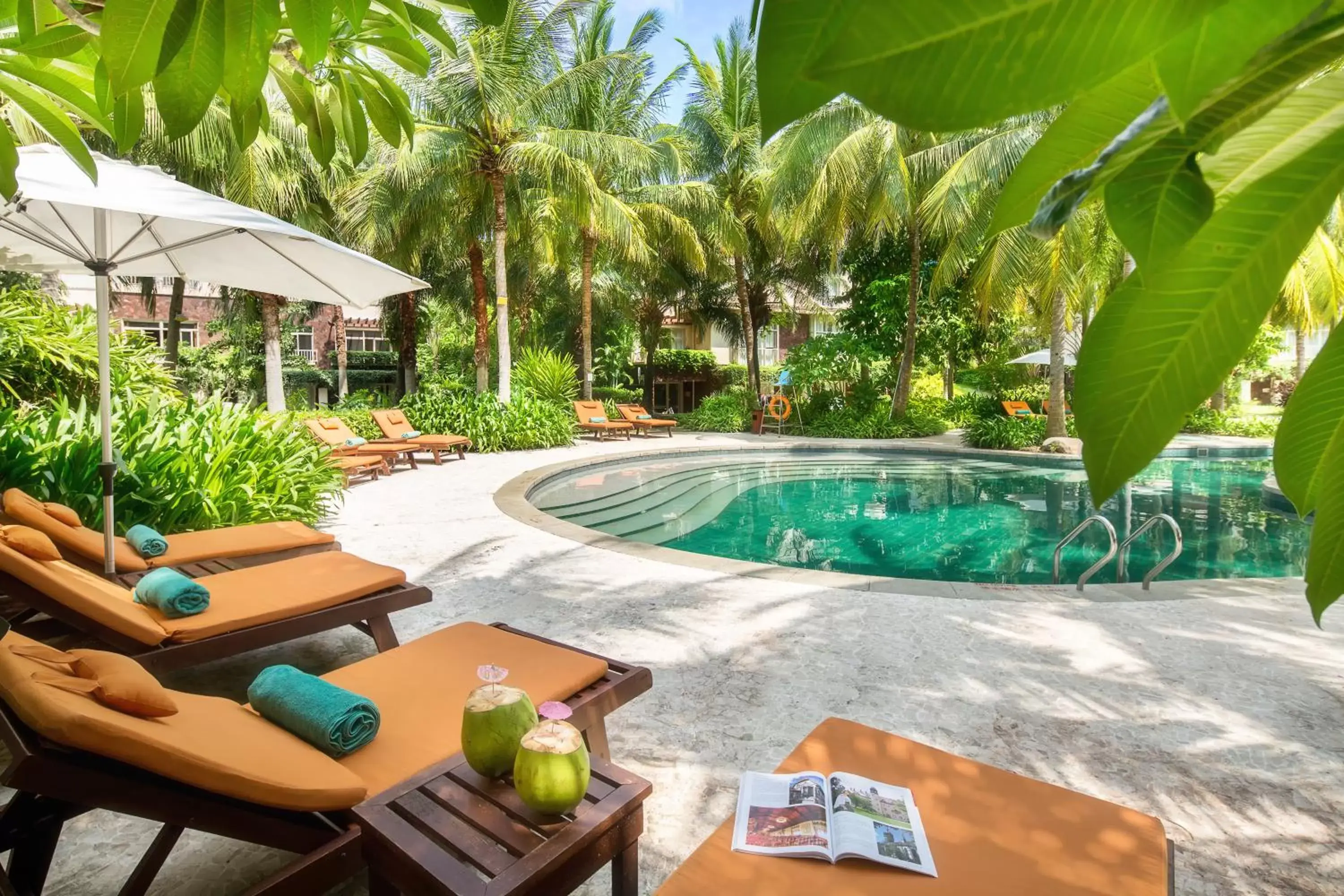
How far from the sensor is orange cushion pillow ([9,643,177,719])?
1815mm

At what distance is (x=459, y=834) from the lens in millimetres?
1710

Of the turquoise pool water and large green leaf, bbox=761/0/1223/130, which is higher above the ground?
large green leaf, bbox=761/0/1223/130

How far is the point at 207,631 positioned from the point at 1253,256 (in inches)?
138

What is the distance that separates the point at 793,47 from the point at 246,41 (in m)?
0.68

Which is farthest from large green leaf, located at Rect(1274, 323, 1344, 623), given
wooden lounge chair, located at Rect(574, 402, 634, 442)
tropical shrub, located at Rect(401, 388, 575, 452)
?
wooden lounge chair, located at Rect(574, 402, 634, 442)

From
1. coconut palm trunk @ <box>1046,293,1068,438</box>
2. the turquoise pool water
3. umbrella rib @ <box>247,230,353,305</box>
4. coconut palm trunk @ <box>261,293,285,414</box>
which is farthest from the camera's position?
coconut palm trunk @ <box>261,293,285,414</box>

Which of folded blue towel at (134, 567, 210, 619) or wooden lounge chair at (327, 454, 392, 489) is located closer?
folded blue towel at (134, 567, 210, 619)

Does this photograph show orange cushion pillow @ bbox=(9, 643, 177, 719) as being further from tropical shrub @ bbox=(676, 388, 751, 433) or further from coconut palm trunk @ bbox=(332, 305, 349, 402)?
coconut palm trunk @ bbox=(332, 305, 349, 402)

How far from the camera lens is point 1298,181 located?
339mm

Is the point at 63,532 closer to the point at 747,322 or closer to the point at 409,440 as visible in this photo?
the point at 409,440

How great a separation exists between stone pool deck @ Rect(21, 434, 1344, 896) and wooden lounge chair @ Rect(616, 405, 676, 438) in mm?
10674

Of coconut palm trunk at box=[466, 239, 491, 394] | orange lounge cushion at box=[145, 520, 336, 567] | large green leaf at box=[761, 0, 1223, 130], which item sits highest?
coconut palm trunk at box=[466, 239, 491, 394]

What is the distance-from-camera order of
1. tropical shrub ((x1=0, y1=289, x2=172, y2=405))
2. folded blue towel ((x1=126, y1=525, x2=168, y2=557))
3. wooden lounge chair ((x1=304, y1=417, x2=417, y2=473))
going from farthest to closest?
1. wooden lounge chair ((x1=304, y1=417, x2=417, y2=473))
2. tropical shrub ((x1=0, y1=289, x2=172, y2=405))
3. folded blue towel ((x1=126, y1=525, x2=168, y2=557))

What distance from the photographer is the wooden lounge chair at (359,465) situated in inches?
347
